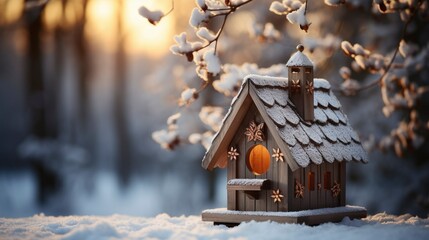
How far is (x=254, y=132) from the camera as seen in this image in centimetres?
807

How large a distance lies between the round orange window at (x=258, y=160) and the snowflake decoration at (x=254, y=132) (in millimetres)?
130

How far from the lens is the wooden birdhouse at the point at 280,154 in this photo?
25.8ft

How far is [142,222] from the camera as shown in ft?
28.5

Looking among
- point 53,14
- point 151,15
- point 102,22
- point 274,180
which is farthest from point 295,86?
point 102,22

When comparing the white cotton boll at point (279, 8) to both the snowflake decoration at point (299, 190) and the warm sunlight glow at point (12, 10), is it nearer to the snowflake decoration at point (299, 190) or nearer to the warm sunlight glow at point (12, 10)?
the snowflake decoration at point (299, 190)

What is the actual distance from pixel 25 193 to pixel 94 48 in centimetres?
720

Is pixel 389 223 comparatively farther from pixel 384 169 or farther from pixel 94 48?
pixel 94 48

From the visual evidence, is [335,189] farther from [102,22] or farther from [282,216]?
[102,22]

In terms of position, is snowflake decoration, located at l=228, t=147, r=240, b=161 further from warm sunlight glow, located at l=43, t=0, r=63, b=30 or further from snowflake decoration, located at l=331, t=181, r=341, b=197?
warm sunlight glow, located at l=43, t=0, r=63, b=30

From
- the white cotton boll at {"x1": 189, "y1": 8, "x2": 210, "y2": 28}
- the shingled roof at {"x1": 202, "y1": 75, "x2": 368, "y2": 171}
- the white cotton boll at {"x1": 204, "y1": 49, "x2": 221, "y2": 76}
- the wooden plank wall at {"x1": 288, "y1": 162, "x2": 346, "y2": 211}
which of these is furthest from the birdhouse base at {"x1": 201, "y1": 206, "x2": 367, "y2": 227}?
the white cotton boll at {"x1": 189, "y1": 8, "x2": 210, "y2": 28}

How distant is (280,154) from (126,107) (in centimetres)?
2321

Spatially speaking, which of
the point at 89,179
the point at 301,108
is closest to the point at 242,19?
the point at 89,179

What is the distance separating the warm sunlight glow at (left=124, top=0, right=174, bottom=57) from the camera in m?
25.4

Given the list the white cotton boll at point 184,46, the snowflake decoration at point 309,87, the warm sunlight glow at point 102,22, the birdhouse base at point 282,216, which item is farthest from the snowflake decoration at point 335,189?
the warm sunlight glow at point 102,22
